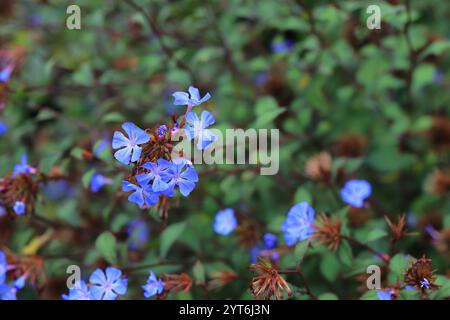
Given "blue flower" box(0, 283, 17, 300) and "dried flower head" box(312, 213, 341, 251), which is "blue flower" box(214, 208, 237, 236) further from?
"blue flower" box(0, 283, 17, 300)

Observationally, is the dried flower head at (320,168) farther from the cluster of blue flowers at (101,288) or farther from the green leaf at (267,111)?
the cluster of blue flowers at (101,288)

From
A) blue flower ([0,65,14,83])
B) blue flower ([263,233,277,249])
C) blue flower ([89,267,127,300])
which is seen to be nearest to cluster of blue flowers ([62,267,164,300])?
blue flower ([89,267,127,300])

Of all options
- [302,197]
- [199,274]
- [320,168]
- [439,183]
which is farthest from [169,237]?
[439,183]

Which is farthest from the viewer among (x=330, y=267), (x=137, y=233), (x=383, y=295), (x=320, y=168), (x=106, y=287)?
(x=137, y=233)

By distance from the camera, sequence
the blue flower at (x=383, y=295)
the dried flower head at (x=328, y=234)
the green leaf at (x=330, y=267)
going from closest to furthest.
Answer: the blue flower at (x=383, y=295) → the dried flower head at (x=328, y=234) → the green leaf at (x=330, y=267)

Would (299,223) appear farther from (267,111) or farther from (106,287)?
(106,287)

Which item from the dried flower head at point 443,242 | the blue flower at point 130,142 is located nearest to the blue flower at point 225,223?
the blue flower at point 130,142
